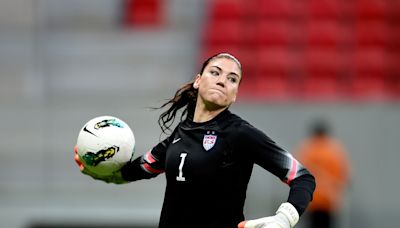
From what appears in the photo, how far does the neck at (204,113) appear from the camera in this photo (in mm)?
5000

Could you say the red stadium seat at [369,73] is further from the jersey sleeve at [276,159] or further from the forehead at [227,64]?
the jersey sleeve at [276,159]

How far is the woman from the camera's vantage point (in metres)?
4.75

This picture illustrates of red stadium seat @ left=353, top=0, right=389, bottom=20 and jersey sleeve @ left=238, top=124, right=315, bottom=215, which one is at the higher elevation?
jersey sleeve @ left=238, top=124, right=315, bottom=215

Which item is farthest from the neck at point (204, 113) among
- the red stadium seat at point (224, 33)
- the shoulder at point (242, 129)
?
the red stadium seat at point (224, 33)

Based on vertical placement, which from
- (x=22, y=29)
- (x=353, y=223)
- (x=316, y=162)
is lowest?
(x=353, y=223)

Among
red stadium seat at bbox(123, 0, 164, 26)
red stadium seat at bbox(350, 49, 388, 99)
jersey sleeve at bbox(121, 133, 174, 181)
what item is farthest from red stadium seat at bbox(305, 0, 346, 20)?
jersey sleeve at bbox(121, 133, 174, 181)

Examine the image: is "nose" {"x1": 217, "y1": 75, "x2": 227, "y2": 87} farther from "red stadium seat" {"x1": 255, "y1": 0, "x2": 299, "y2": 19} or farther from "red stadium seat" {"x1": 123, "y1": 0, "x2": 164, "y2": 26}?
"red stadium seat" {"x1": 123, "y1": 0, "x2": 164, "y2": 26}

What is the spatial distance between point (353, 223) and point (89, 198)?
299cm

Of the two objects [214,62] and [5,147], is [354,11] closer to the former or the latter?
[5,147]

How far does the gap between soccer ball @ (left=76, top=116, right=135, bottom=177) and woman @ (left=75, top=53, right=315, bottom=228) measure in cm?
47

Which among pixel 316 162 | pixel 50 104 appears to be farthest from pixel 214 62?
pixel 50 104

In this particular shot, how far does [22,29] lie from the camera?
11648mm

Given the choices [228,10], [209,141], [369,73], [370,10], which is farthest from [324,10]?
[209,141]

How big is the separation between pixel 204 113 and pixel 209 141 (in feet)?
0.76
